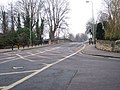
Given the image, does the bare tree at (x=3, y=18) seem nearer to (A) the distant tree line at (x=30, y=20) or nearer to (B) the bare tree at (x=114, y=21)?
(A) the distant tree line at (x=30, y=20)

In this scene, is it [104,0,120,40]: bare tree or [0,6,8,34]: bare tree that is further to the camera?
[0,6,8,34]: bare tree

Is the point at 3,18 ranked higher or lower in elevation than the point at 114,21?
higher

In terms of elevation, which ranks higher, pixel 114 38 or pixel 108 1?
pixel 108 1

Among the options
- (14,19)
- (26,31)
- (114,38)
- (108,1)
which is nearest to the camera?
(114,38)

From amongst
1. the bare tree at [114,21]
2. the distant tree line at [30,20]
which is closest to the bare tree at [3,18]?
the distant tree line at [30,20]

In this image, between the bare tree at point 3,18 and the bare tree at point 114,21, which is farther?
the bare tree at point 3,18

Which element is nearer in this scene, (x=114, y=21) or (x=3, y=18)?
(x=114, y=21)

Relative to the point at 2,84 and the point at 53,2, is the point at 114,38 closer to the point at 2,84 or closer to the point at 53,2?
the point at 2,84

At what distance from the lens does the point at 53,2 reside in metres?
92.2

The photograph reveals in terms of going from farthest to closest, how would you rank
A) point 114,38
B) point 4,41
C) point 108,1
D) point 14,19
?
1. point 14,19
2. point 4,41
3. point 108,1
4. point 114,38

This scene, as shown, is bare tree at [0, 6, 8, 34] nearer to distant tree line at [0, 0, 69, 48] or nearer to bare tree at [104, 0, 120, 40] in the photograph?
distant tree line at [0, 0, 69, 48]

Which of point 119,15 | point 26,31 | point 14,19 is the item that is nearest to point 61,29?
point 14,19

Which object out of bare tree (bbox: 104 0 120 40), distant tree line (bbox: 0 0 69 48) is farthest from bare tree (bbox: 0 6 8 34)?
bare tree (bbox: 104 0 120 40)

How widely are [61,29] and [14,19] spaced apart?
15.5 metres
